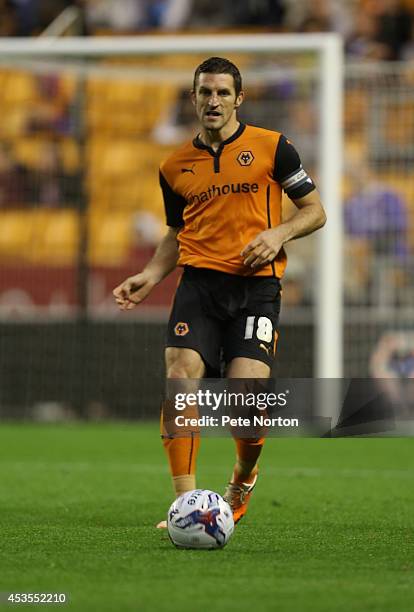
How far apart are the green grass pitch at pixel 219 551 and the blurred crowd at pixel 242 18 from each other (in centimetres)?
683

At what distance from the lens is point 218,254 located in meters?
5.97

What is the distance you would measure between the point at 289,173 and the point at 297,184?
0.20 feet

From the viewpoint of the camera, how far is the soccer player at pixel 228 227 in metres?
5.86

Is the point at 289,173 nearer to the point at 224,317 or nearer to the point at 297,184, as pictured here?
the point at 297,184

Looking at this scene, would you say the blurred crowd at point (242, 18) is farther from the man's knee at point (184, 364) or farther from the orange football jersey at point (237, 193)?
the man's knee at point (184, 364)

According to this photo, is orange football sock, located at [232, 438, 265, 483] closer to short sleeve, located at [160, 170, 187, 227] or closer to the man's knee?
the man's knee

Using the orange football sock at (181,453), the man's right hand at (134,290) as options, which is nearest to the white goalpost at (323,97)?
the man's right hand at (134,290)

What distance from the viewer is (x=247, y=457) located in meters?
6.18

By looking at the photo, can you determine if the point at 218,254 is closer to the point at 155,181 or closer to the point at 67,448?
the point at 67,448

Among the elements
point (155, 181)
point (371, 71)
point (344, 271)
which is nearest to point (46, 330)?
point (155, 181)

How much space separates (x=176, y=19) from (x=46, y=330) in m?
6.17

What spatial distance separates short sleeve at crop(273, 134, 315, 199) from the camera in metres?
5.98

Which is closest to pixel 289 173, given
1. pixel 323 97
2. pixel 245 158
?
pixel 245 158

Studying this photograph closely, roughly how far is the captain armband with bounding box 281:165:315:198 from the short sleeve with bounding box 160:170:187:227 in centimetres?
51
